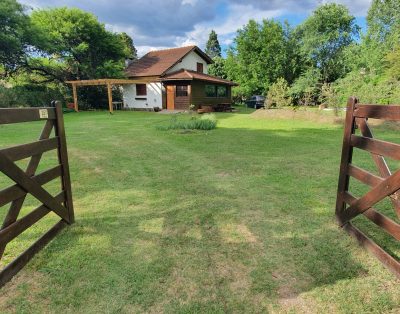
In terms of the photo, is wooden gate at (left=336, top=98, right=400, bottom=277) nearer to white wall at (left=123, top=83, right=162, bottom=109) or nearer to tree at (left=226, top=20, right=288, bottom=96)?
white wall at (left=123, top=83, right=162, bottom=109)

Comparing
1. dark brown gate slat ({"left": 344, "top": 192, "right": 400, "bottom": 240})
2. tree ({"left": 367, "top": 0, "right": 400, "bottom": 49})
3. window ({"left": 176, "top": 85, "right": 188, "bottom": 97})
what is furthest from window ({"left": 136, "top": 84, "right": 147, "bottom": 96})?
tree ({"left": 367, "top": 0, "right": 400, "bottom": 49})

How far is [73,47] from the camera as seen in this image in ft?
69.1

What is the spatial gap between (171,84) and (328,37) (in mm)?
17610

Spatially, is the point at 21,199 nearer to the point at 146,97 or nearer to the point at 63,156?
the point at 63,156

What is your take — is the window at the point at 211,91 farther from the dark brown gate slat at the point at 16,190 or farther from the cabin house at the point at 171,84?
the dark brown gate slat at the point at 16,190

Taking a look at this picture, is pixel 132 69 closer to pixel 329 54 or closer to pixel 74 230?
pixel 329 54

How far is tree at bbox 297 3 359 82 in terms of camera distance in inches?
1106

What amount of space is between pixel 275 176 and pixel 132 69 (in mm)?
21641

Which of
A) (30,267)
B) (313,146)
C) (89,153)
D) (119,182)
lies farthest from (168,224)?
(313,146)

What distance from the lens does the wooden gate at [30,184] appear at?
225cm

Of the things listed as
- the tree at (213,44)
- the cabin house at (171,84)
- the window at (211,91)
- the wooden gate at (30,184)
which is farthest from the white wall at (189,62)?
the tree at (213,44)

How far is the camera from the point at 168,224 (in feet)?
10.7

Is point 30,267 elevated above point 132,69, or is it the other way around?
point 132,69

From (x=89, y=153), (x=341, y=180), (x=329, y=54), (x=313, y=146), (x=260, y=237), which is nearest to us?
(x=260, y=237)
